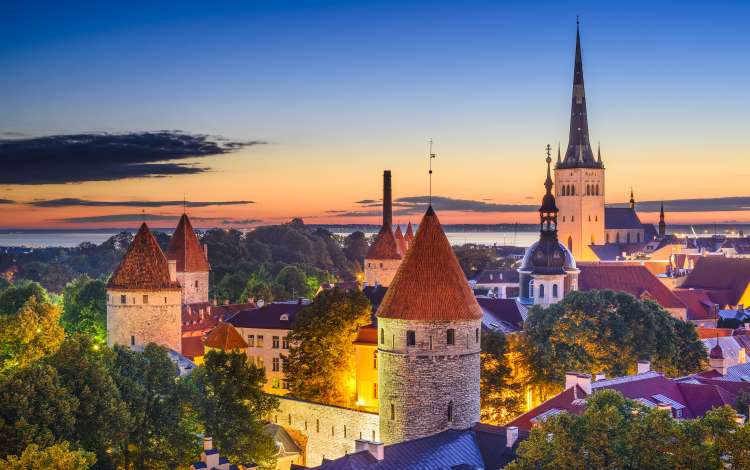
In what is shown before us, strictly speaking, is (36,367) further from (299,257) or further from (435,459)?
(299,257)

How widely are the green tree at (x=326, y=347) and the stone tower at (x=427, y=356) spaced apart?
11.8 meters

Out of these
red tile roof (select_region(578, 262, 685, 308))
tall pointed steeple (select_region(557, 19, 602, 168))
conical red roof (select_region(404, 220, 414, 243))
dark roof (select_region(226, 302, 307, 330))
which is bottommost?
dark roof (select_region(226, 302, 307, 330))

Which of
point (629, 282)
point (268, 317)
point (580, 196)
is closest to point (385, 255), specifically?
point (268, 317)

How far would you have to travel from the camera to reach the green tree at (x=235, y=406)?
37562mm

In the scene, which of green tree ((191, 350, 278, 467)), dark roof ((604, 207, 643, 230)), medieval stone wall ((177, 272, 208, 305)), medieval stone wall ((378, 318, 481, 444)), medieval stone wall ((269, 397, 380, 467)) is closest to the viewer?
medieval stone wall ((378, 318, 481, 444))

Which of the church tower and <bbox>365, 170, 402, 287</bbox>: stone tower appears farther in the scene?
the church tower

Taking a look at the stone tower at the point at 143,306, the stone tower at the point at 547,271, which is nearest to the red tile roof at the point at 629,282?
the stone tower at the point at 547,271

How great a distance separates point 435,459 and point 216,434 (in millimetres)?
9321

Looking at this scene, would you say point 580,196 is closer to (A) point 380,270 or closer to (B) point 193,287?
(A) point 380,270

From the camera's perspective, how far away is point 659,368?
49.4m

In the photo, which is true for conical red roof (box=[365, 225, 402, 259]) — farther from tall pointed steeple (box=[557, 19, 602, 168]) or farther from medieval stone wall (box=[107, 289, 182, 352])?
tall pointed steeple (box=[557, 19, 602, 168])

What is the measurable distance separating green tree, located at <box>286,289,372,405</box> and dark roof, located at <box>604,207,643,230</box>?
3812 inches

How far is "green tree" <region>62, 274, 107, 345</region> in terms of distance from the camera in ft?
227

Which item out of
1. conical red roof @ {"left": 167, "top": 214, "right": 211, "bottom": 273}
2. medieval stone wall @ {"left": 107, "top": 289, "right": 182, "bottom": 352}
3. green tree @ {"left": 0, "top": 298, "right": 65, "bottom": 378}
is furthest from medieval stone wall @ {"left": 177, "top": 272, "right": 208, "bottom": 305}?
green tree @ {"left": 0, "top": 298, "right": 65, "bottom": 378}
